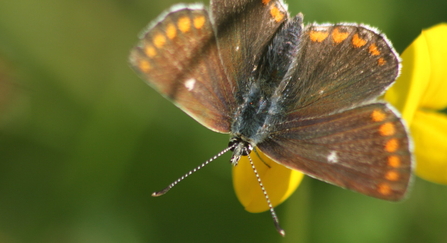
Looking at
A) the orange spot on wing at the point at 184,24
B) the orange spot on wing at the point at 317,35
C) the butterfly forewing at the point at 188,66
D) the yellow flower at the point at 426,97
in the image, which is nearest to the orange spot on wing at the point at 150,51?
the butterfly forewing at the point at 188,66

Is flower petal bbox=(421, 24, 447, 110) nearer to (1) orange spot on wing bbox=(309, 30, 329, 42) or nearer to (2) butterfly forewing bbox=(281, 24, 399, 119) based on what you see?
(2) butterfly forewing bbox=(281, 24, 399, 119)

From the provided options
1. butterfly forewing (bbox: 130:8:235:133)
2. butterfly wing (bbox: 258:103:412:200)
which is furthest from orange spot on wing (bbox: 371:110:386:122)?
butterfly forewing (bbox: 130:8:235:133)

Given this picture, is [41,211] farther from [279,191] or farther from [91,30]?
[279,191]

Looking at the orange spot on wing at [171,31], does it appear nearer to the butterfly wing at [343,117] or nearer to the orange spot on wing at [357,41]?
the butterfly wing at [343,117]

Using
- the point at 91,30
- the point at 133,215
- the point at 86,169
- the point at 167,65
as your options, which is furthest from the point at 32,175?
the point at 167,65

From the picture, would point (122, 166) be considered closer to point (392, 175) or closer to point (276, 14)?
point (276, 14)
